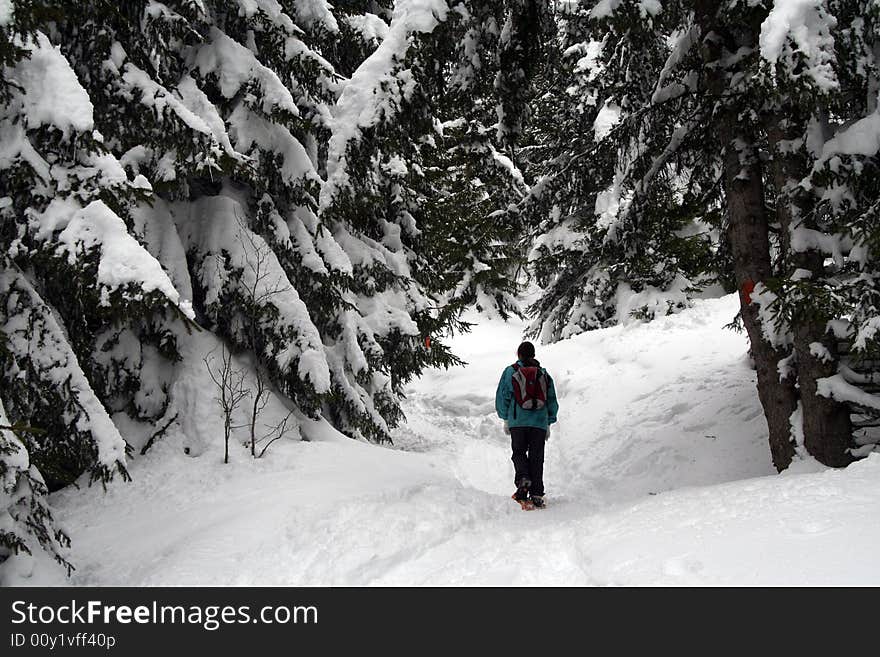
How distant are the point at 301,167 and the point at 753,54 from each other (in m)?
A: 5.24

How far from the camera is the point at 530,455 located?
758 cm

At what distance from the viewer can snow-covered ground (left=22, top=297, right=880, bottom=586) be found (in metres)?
3.70

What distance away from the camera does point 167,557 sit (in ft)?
15.8

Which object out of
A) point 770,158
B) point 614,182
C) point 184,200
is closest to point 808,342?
point 770,158

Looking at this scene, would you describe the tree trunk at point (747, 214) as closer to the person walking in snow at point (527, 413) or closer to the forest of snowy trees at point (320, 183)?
the forest of snowy trees at point (320, 183)

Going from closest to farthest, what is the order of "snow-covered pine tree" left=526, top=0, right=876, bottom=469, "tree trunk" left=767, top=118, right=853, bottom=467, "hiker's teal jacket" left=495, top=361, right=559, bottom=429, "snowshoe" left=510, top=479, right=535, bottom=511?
"snow-covered pine tree" left=526, top=0, right=876, bottom=469, "tree trunk" left=767, top=118, right=853, bottom=467, "snowshoe" left=510, top=479, right=535, bottom=511, "hiker's teal jacket" left=495, top=361, right=559, bottom=429

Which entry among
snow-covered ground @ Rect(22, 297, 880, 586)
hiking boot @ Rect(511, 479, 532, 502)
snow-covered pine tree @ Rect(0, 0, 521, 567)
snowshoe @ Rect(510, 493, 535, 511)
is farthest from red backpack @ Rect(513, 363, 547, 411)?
snow-covered pine tree @ Rect(0, 0, 521, 567)

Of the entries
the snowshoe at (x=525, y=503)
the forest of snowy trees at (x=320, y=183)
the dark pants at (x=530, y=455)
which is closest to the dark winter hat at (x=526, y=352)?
the dark pants at (x=530, y=455)

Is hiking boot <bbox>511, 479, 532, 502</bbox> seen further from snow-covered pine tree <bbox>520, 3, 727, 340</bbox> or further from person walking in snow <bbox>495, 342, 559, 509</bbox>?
snow-covered pine tree <bbox>520, 3, 727, 340</bbox>

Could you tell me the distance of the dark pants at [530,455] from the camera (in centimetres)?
748

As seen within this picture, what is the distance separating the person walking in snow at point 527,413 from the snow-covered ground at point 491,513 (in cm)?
46
